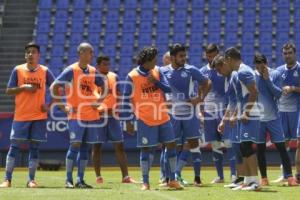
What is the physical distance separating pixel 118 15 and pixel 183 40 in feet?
11.4

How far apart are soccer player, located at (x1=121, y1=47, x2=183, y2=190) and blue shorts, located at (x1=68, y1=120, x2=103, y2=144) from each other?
3.50ft

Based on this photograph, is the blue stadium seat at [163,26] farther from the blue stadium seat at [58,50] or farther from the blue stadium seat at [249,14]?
the blue stadium seat at [58,50]

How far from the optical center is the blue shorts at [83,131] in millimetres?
9984

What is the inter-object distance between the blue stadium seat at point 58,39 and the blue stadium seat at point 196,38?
227 inches

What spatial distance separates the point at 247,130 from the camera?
8.96 metres

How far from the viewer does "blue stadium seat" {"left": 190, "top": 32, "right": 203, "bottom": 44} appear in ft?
91.0

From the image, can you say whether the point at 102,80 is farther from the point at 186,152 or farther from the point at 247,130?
the point at 247,130

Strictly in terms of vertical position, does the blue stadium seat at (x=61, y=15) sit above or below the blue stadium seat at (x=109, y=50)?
above

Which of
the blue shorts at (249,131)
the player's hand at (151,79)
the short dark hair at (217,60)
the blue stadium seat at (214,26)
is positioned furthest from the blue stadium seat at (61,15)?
the blue shorts at (249,131)

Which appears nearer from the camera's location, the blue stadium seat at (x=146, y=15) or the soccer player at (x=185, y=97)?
the soccer player at (x=185, y=97)

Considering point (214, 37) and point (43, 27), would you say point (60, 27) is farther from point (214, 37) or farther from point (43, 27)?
point (214, 37)

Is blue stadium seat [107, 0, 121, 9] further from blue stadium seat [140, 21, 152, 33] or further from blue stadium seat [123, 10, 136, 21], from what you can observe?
blue stadium seat [140, 21, 152, 33]

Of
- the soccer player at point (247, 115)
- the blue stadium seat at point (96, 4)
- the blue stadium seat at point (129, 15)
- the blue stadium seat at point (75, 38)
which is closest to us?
the soccer player at point (247, 115)

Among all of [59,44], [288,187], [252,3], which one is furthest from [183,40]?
[288,187]
